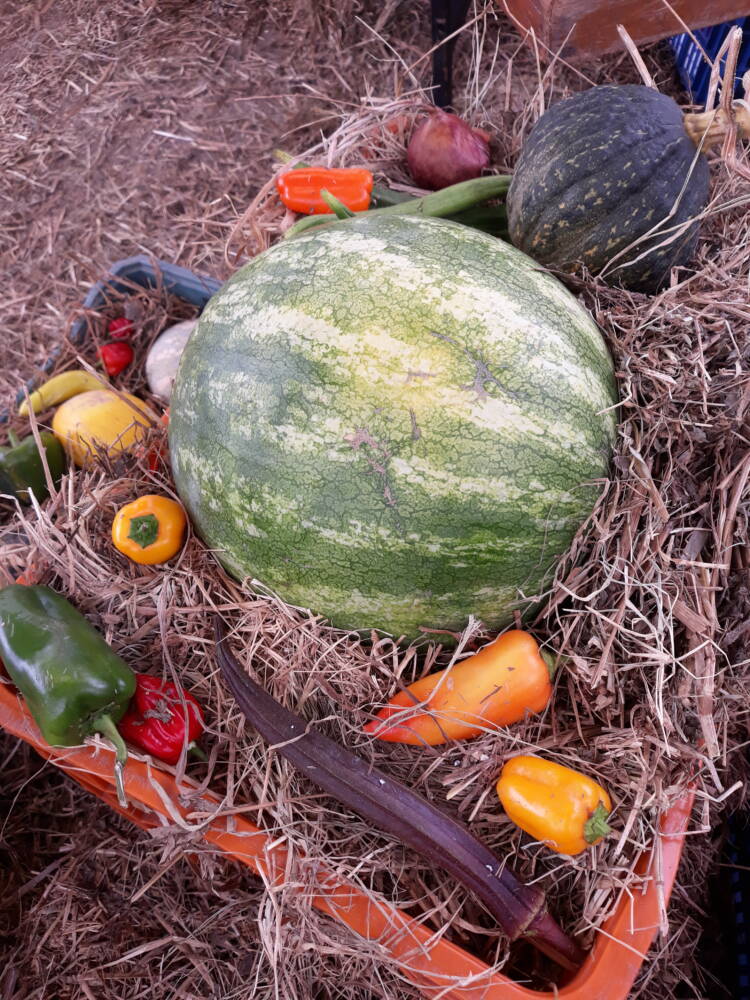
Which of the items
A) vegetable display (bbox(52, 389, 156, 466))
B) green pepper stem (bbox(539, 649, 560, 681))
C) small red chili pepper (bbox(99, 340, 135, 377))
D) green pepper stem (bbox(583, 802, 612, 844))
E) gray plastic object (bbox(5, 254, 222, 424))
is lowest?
green pepper stem (bbox(583, 802, 612, 844))

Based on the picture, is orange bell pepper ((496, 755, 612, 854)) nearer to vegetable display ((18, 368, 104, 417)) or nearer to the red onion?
the red onion

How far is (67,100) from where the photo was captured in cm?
390

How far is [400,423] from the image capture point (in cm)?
142

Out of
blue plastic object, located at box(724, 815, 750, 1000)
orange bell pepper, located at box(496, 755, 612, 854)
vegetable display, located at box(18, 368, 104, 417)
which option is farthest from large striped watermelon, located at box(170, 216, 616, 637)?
vegetable display, located at box(18, 368, 104, 417)

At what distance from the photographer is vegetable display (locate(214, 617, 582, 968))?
4.73 ft

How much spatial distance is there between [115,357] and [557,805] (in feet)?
→ 7.56

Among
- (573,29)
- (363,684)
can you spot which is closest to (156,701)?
(363,684)

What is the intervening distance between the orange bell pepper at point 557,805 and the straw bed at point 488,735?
7 centimetres

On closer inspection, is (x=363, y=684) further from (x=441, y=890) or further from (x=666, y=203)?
(x=666, y=203)

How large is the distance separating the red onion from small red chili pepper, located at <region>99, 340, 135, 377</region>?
136cm

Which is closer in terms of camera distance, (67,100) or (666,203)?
(666,203)

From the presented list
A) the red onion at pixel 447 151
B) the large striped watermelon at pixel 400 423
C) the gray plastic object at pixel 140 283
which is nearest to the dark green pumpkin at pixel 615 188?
the large striped watermelon at pixel 400 423

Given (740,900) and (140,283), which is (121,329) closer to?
(140,283)

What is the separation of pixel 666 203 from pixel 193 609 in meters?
1.56
